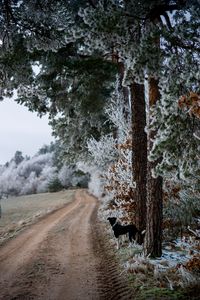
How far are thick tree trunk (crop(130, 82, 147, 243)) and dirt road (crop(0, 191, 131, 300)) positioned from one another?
170 cm

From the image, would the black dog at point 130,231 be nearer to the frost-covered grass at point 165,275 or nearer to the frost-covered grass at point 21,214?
the frost-covered grass at point 165,275

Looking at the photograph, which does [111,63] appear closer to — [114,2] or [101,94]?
[101,94]

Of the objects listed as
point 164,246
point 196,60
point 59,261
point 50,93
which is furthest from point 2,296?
point 50,93

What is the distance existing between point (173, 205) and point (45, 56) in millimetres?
6557

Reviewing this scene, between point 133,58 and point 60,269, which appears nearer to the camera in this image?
point 133,58

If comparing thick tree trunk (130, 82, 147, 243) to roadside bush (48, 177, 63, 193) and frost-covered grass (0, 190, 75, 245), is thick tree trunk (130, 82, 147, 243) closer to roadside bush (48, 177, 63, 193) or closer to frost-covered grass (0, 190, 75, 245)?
frost-covered grass (0, 190, 75, 245)

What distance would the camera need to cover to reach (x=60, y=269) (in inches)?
416

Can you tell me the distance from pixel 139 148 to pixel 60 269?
4566 millimetres

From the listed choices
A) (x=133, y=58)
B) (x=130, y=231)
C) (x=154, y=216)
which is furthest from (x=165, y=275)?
(x=133, y=58)

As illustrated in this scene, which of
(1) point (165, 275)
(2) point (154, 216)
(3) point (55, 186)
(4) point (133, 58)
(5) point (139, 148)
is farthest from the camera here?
(3) point (55, 186)

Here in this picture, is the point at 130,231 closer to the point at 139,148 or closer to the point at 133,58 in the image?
the point at 139,148

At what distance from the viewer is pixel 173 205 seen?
13.1 m

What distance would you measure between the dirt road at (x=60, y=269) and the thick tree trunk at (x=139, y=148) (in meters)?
1.70

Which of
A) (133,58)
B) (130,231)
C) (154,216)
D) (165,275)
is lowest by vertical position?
(165,275)
